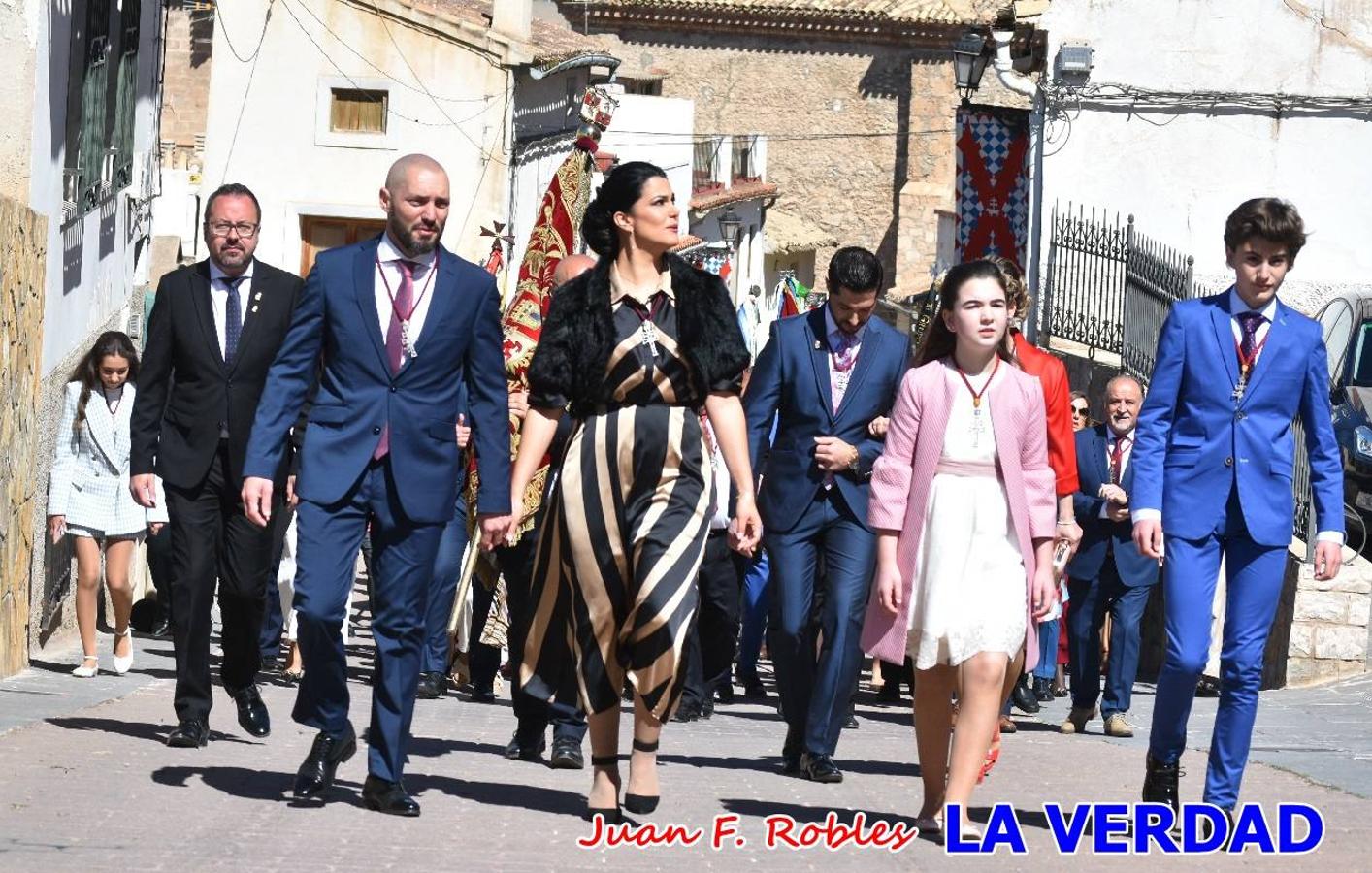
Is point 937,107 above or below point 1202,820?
above

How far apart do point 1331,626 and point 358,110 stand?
25812 millimetres

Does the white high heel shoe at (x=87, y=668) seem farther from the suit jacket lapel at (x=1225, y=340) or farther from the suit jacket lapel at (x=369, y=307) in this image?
the suit jacket lapel at (x=1225, y=340)

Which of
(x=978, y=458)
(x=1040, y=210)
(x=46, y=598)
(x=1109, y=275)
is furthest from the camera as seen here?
(x=1040, y=210)

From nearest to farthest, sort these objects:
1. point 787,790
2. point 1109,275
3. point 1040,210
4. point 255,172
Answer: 1. point 787,790
2. point 1109,275
3. point 1040,210
4. point 255,172

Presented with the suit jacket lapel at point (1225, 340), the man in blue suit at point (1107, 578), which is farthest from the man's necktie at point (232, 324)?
the man in blue suit at point (1107, 578)

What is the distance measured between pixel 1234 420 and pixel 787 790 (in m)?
2.22

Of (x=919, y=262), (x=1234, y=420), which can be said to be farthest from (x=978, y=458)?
(x=919, y=262)

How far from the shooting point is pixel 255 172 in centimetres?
3725

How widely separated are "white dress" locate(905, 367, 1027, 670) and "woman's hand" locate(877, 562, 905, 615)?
0.05 meters

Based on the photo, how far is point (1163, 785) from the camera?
304 inches

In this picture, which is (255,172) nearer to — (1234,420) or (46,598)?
(46,598)

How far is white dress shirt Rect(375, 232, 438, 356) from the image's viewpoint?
775 centimetres

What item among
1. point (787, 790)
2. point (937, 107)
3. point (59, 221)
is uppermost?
point (937, 107)

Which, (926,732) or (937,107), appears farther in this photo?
(937,107)
